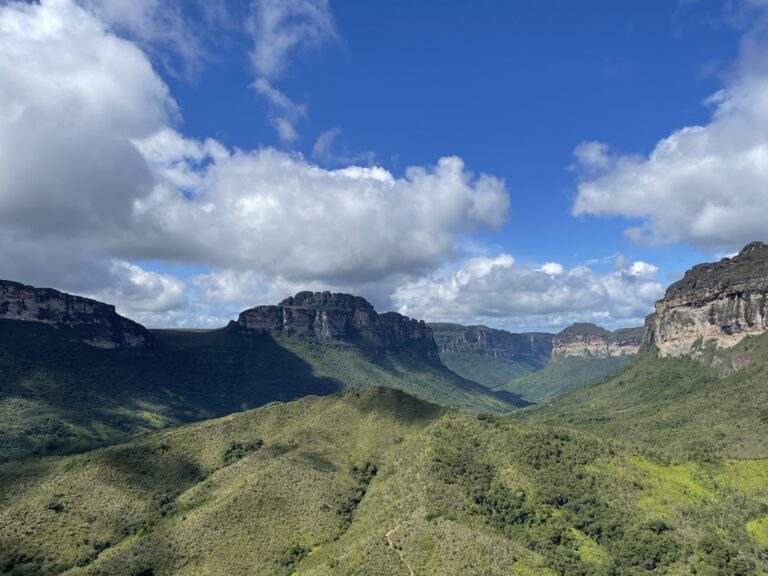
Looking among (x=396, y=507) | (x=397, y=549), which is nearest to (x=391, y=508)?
(x=396, y=507)

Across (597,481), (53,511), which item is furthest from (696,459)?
(53,511)

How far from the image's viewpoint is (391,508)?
126938 millimetres

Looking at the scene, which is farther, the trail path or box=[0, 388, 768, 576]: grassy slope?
box=[0, 388, 768, 576]: grassy slope

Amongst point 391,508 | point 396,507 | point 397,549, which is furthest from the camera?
point 391,508

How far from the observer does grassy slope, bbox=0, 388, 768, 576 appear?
110688 mm

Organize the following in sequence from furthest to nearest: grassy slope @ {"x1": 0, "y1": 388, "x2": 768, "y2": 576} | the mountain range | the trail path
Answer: the mountain range < grassy slope @ {"x1": 0, "y1": 388, "x2": 768, "y2": 576} < the trail path

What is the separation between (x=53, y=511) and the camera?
13212cm

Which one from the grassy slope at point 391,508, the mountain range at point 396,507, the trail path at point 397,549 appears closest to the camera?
the trail path at point 397,549

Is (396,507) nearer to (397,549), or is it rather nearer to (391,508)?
(391,508)

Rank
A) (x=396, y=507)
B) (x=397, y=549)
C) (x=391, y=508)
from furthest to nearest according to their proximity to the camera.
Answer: (x=391, y=508) → (x=396, y=507) → (x=397, y=549)

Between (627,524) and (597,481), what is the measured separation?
15209 mm

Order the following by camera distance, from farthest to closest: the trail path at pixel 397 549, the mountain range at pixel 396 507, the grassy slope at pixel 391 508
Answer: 1. the mountain range at pixel 396 507
2. the grassy slope at pixel 391 508
3. the trail path at pixel 397 549

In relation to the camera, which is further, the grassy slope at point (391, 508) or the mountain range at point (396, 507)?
the mountain range at point (396, 507)

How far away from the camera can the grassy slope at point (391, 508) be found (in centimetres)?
11069
